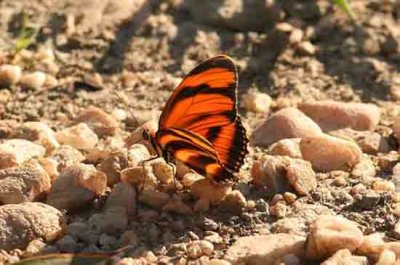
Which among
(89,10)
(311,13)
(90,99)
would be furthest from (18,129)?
(311,13)

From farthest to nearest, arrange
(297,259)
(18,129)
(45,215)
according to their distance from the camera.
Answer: (18,129) < (45,215) < (297,259)

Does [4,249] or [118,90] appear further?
[118,90]

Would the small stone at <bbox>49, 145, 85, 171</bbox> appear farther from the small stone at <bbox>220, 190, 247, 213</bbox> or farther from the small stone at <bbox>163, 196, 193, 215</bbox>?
the small stone at <bbox>220, 190, 247, 213</bbox>

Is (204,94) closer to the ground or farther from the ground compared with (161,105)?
farther from the ground

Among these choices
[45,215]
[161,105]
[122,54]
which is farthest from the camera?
[122,54]

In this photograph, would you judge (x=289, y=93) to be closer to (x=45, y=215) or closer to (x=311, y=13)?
(x=311, y=13)

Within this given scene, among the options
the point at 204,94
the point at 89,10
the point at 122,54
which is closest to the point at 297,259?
the point at 204,94

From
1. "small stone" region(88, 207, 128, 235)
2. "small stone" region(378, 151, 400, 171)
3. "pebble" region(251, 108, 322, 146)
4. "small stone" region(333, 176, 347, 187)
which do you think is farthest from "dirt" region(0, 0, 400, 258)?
"small stone" region(88, 207, 128, 235)

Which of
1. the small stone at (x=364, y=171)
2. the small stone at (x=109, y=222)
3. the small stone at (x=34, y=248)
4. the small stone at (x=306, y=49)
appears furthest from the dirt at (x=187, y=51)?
the small stone at (x=34, y=248)

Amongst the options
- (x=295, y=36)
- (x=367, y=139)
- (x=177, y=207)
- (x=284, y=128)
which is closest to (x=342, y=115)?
(x=367, y=139)
